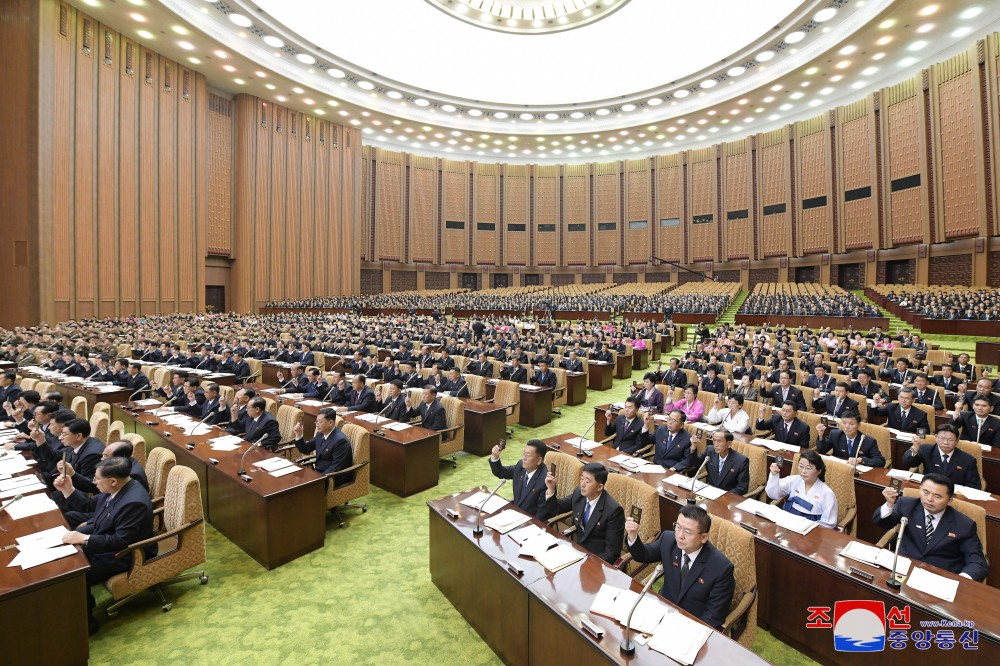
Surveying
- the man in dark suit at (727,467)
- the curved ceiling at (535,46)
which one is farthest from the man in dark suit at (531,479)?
the curved ceiling at (535,46)

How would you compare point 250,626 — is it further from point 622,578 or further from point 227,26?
point 227,26

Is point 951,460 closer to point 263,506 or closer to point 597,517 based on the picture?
point 597,517

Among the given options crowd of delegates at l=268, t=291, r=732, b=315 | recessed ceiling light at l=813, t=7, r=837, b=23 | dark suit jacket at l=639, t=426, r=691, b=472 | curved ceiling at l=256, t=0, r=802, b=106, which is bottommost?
dark suit jacket at l=639, t=426, r=691, b=472

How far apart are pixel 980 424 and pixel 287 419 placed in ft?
23.7

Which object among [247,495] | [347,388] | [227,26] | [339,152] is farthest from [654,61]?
[247,495]

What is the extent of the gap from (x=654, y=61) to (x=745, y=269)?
11.9 metres

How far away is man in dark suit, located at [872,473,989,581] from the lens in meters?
2.89

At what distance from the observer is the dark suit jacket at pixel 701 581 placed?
2.61 metres

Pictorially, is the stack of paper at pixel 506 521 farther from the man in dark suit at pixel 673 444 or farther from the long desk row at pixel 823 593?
the man in dark suit at pixel 673 444

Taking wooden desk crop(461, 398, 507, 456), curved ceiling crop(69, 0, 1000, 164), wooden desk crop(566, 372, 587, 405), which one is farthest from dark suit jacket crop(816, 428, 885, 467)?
curved ceiling crop(69, 0, 1000, 164)

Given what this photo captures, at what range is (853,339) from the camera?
Result: 11250 mm

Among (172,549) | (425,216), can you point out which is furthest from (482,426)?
(425,216)

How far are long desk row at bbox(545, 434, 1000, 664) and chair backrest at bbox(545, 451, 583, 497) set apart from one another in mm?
997

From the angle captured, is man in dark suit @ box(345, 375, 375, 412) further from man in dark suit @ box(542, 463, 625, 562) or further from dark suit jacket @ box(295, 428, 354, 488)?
man in dark suit @ box(542, 463, 625, 562)
